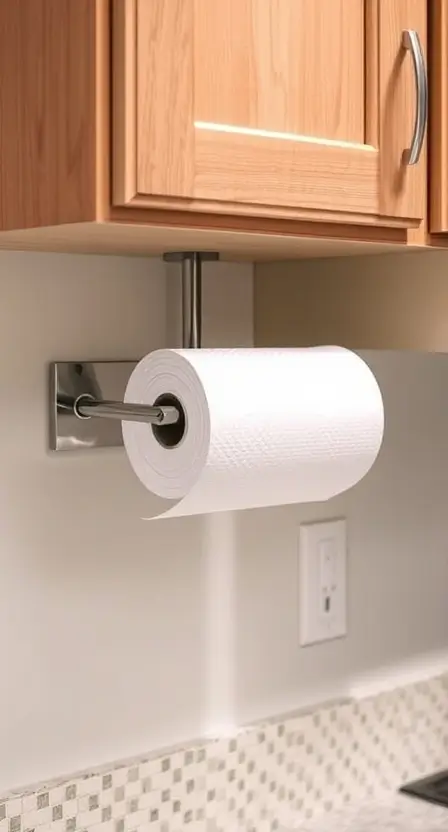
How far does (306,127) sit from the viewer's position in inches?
34.9

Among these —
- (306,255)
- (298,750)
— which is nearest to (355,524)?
(298,750)

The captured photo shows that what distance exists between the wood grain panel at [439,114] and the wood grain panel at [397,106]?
0.07ft

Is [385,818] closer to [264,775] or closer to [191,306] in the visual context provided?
[264,775]

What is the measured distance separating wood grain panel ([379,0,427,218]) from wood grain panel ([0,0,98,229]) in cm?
26

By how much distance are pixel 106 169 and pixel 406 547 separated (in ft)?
2.64

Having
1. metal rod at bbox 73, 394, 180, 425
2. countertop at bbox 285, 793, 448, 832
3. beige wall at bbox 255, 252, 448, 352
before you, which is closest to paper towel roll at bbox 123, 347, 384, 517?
metal rod at bbox 73, 394, 180, 425

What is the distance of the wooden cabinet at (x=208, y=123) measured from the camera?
777mm

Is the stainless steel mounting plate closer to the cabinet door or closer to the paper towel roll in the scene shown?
the paper towel roll

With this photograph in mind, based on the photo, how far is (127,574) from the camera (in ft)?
3.80

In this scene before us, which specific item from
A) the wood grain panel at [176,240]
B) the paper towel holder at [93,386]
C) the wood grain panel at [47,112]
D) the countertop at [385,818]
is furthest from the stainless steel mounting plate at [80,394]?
the countertop at [385,818]

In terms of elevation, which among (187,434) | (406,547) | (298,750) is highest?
(187,434)

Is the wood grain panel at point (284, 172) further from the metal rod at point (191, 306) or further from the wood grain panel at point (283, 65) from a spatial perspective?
the metal rod at point (191, 306)

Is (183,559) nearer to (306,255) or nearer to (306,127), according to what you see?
(306,255)

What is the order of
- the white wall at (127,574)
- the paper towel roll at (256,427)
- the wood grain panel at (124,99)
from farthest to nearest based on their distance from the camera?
the white wall at (127,574), the paper towel roll at (256,427), the wood grain panel at (124,99)
